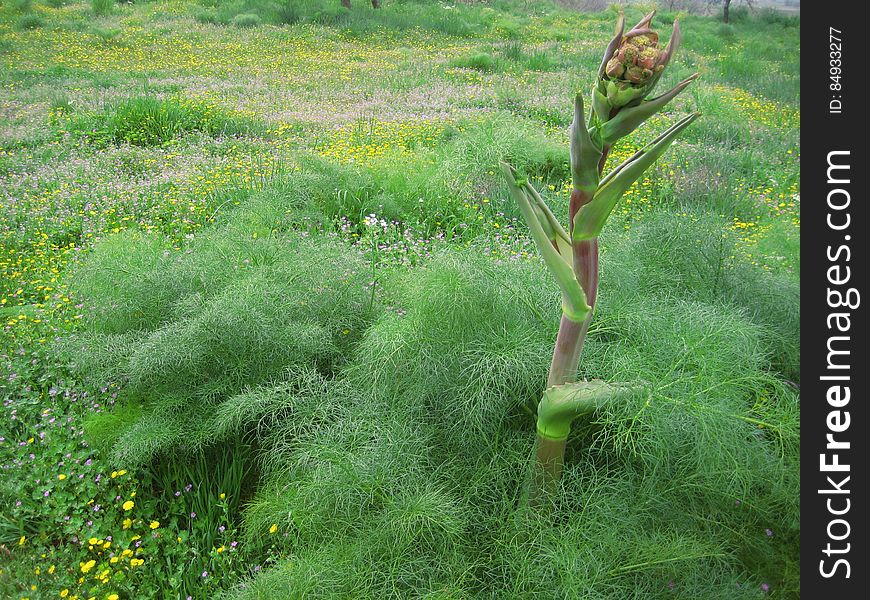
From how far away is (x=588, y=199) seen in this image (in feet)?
3.23

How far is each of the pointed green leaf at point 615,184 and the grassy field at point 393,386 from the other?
32cm

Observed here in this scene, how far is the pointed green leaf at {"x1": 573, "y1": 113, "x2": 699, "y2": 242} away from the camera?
35.2 inches

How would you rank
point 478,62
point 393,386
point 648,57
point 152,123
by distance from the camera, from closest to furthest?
point 648,57
point 393,386
point 152,123
point 478,62

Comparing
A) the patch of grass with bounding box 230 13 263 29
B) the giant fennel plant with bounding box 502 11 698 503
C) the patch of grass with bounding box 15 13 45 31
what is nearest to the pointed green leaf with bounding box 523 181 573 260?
the giant fennel plant with bounding box 502 11 698 503

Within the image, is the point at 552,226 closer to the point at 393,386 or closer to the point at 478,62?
the point at 393,386

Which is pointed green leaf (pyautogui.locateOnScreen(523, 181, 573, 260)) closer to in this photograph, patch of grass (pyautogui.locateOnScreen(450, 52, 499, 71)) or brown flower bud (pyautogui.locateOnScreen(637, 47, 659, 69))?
brown flower bud (pyautogui.locateOnScreen(637, 47, 659, 69))

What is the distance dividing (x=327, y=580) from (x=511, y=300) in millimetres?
676

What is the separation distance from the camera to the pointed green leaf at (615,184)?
89cm

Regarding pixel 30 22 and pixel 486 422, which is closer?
pixel 486 422

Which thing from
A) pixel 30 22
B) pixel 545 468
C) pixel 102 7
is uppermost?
pixel 102 7

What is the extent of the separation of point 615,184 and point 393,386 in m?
0.71

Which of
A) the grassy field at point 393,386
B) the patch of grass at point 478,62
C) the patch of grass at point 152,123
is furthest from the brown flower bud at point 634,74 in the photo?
the patch of grass at point 478,62

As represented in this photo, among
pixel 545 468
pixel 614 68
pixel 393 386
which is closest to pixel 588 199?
pixel 614 68
